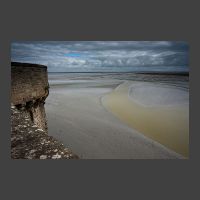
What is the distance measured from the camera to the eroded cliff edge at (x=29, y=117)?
10.5 ft

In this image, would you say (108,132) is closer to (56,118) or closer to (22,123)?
(56,118)

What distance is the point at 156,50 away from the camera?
7.32 m

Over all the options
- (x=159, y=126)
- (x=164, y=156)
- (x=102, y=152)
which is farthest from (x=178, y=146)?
(x=102, y=152)

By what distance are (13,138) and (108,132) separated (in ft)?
19.8

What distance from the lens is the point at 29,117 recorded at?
492cm

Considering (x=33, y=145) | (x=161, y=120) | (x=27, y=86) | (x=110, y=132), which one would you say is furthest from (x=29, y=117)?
(x=161, y=120)

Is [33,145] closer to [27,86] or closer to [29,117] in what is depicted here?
[29,117]

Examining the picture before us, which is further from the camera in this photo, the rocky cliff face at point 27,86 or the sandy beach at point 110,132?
the sandy beach at point 110,132

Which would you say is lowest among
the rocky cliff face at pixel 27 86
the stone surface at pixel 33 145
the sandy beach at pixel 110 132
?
the sandy beach at pixel 110 132

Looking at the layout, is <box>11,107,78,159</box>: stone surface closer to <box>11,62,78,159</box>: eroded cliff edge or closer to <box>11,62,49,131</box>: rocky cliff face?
<box>11,62,78,159</box>: eroded cliff edge

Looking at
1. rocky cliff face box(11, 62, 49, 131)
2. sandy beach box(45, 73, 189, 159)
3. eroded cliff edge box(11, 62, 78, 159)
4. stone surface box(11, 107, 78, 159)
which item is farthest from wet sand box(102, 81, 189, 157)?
stone surface box(11, 107, 78, 159)

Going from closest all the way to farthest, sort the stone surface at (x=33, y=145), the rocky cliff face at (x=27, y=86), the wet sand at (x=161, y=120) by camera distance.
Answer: the stone surface at (x=33, y=145)
the rocky cliff face at (x=27, y=86)
the wet sand at (x=161, y=120)

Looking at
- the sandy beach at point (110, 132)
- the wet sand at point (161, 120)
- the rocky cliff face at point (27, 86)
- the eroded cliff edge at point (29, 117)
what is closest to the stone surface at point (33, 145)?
the eroded cliff edge at point (29, 117)

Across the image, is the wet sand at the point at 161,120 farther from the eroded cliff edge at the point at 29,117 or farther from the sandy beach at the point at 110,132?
the eroded cliff edge at the point at 29,117
